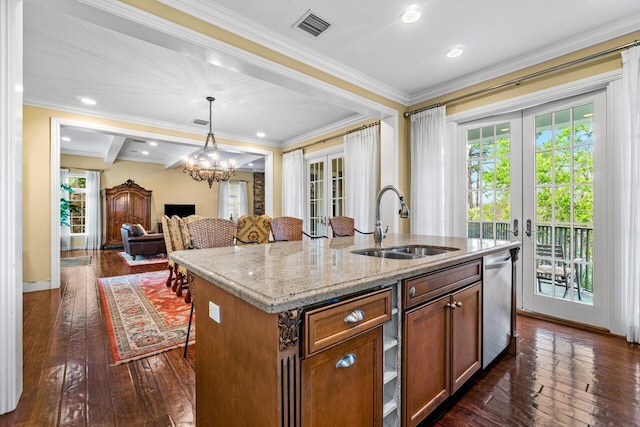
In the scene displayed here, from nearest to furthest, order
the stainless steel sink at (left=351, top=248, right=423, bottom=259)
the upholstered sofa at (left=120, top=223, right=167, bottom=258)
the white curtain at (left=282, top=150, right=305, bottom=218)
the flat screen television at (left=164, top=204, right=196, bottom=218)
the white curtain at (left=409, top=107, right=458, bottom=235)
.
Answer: the stainless steel sink at (left=351, top=248, right=423, bottom=259) → the white curtain at (left=409, top=107, right=458, bottom=235) → the white curtain at (left=282, top=150, right=305, bottom=218) → the upholstered sofa at (left=120, top=223, right=167, bottom=258) → the flat screen television at (left=164, top=204, right=196, bottom=218)

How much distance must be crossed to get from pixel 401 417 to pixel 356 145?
4.10 meters

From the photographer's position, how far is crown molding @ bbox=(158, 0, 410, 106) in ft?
7.39

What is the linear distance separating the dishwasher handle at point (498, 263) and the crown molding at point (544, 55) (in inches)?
88.1

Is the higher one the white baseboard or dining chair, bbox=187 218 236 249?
dining chair, bbox=187 218 236 249

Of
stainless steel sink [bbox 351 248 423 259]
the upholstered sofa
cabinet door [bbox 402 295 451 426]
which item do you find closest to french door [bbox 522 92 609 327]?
stainless steel sink [bbox 351 248 423 259]

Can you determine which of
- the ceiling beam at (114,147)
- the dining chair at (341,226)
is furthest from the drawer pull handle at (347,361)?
the ceiling beam at (114,147)

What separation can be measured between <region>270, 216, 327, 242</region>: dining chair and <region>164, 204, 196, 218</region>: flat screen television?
793 cm

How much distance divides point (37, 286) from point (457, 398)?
5.44 metres

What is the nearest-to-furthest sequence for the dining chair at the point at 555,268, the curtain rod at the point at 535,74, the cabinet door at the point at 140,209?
the curtain rod at the point at 535,74, the dining chair at the point at 555,268, the cabinet door at the point at 140,209

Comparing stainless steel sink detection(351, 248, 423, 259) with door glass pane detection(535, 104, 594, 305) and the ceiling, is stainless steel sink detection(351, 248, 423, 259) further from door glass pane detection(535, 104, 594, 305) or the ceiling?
door glass pane detection(535, 104, 594, 305)

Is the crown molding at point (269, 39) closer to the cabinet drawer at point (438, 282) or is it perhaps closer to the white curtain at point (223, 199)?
the cabinet drawer at point (438, 282)

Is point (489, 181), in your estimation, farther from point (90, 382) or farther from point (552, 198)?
point (90, 382)

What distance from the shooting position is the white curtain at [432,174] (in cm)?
372

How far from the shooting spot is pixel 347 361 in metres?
1.05
